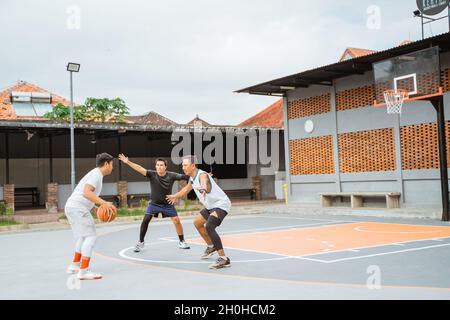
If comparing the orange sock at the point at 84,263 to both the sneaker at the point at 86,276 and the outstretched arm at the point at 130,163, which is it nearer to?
the sneaker at the point at 86,276

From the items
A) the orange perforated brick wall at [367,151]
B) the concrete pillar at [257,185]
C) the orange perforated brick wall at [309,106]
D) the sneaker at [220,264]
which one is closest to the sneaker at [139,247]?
the sneaker at [220,264]

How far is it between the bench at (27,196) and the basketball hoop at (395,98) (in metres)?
18.7

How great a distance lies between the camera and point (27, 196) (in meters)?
28.3

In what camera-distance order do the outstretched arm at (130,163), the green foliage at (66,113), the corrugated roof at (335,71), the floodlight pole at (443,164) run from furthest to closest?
the green foliage at (66,113), the corrugated roof at (335,71), the floodlight pole at (443,164), the outstretched arm at (130,163)

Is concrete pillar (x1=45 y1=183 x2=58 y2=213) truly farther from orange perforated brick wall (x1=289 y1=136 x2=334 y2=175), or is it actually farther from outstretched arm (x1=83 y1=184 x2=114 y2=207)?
outstretched arm (x1=83 y1=184 x2=114 y2=207)

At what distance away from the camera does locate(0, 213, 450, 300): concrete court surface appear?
675 cm

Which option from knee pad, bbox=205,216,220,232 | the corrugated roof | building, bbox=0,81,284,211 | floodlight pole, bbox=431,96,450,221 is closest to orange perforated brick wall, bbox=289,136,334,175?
the corrugated roof

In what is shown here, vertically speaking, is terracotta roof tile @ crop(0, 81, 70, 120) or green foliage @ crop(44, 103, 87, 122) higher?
terracotta roof tile @ crop(0, 81, 70, 120)

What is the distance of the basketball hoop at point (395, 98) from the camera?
17.5 m

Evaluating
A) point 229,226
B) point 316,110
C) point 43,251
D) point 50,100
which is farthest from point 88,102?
point 43,251

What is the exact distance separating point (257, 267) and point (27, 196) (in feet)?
73.8

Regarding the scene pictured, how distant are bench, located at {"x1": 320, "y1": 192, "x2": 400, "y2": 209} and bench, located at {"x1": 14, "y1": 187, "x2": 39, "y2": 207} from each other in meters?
15.1

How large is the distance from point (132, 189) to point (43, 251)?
15.6m

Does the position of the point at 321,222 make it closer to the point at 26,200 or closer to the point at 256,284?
the point at 256,284
